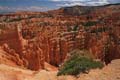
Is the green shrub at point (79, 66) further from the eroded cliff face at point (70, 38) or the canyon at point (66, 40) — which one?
the eroded cliff face at point (70, 38)

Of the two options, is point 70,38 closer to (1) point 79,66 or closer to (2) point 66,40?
(2) point 66,40

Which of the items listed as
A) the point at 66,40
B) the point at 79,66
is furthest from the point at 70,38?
the point at 79,66

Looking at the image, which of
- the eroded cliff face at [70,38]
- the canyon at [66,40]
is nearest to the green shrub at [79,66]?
the canyon at [66,40]

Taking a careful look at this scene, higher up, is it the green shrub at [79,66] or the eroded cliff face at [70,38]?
the green shrub at [79,66]

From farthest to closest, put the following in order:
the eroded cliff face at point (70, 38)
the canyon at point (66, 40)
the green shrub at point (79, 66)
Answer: the eroded cliff face at point (70, 38) < the canyon at point (66, 40) < the green shrub at point (79, 66)

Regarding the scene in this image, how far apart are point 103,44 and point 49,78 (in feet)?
138

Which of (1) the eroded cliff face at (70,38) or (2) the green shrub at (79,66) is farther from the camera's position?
(1) the eroded cliff face at (70,38)

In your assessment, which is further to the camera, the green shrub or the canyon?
the canyon

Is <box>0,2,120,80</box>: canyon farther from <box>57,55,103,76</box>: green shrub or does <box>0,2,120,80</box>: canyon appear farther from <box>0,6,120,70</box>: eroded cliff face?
<box>57,55,103,76</box>: green shrub

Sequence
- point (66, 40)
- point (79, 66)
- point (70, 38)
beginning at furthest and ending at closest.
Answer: point (70, 38)
point (66, 40)
point (79, 66)

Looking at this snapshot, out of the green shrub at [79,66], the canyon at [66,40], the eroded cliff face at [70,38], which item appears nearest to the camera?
the green shrub at [79,66]

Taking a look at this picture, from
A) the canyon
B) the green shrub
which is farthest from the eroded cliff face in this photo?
the green shrub

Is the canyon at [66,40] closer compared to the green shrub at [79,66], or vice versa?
the green shrub at [79,66]

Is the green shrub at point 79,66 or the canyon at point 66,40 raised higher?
the green shrub at point 79,66
